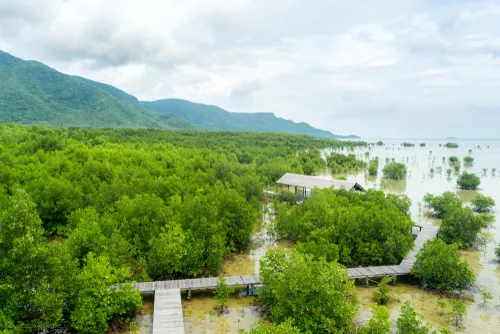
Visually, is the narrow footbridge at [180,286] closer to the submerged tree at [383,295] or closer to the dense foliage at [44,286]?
the dense foliage at [44,286]

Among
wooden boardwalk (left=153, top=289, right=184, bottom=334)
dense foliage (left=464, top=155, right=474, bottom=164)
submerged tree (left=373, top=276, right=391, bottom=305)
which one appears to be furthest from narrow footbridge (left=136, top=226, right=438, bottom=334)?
dense foliage (left=464, top=155, right=474, bottom=164)

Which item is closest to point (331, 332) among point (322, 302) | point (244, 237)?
point (322, 302)

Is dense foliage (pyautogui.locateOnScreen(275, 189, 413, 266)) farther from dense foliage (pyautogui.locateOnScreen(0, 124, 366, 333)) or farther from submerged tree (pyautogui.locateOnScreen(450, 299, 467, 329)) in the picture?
submerged tree (pyautogui.locateOnScreen(450, 299, 467, 329))

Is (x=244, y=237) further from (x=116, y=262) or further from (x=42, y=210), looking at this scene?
(x=42, y=210)

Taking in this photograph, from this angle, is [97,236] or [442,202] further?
[442,202]

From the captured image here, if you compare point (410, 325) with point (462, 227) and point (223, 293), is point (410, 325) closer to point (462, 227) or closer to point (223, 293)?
point (223, 293)

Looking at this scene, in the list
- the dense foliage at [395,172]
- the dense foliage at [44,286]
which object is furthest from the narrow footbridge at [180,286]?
the dense foliage at [395,172]

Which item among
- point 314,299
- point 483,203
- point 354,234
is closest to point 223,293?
point 314,299
